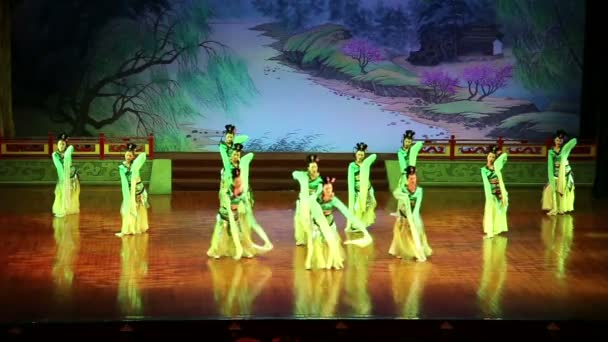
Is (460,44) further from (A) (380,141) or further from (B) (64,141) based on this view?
(B) (64,141)

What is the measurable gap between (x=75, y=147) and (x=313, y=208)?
6948mm

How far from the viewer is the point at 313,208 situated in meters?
10.2

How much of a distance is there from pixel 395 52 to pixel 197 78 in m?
3.33

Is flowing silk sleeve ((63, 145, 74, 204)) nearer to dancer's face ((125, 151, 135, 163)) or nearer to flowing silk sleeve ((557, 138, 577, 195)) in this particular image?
dancer's face ((125, 151, 135, 163))

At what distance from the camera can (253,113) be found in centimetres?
1772

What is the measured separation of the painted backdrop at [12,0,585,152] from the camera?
57.5 feet

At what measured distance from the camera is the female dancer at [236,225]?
10570mm

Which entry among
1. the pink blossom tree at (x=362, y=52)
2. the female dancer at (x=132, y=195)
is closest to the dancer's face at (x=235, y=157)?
the female dancer at (x=132, y=195)

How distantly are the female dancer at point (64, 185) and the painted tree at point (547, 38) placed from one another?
313 inches

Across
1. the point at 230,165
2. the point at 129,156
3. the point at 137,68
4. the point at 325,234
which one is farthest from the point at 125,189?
the point at 137,68

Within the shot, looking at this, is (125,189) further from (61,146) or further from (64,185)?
(61,146)

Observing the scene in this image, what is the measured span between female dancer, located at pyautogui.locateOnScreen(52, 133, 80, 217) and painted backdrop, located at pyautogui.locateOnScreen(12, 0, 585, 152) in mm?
4277

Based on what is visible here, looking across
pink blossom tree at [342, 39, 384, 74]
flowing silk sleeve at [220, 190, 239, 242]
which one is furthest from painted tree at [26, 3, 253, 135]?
flowing silk sleeve at [220, 190, 239, 242]

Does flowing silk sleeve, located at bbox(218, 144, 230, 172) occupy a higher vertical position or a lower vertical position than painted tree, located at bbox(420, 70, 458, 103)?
lower
